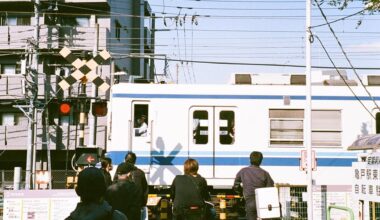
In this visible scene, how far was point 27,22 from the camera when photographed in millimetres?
30766

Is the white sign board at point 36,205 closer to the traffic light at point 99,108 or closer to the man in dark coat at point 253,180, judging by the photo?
the traffic light at point 99,108

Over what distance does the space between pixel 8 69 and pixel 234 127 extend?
19497 millimetres

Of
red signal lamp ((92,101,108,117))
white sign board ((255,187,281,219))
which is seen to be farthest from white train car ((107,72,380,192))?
white sign board ((255,187,281,219))

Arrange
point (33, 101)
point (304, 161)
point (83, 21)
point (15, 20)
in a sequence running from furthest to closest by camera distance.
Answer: point (83, 21)
point (15, 20)
point (33, 101)
point (304, 161)

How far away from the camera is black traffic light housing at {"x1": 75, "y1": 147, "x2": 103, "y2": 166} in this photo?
30.4 ft

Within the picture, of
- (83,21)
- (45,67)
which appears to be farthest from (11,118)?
(83,21)

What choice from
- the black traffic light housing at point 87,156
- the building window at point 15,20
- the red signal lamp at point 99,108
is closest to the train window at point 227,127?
the red signal lamp at point 99,108

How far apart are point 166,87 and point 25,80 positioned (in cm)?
1545

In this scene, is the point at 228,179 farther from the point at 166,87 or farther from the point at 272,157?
the point at 166,87

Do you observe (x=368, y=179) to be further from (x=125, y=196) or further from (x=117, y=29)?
(x=117, y=29)

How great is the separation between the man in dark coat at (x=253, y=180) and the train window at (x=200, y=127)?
4661mm

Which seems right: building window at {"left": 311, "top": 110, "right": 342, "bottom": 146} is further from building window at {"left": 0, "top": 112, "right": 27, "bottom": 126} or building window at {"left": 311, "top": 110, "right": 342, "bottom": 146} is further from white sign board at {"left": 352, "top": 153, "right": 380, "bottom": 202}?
building window at {"left": 0, "top": 112, "right": 27, "bottom": 126}

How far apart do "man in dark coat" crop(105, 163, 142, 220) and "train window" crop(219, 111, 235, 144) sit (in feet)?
22.2

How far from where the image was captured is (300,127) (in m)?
14.5
